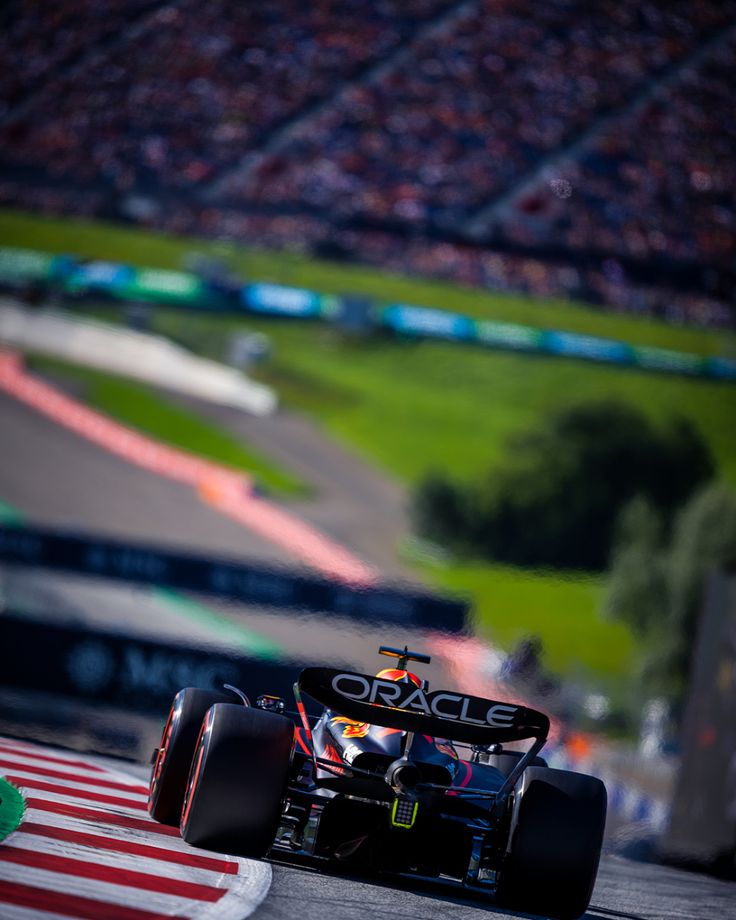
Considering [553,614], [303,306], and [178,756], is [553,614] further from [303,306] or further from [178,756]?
[178,756]

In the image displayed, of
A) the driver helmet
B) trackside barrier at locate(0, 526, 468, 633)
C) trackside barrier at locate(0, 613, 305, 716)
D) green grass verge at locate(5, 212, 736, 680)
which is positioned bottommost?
trackside barrier at locate(0, 613, 305, 716)

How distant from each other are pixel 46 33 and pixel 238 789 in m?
30.1

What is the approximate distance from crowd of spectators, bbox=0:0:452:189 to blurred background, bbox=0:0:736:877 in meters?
0.08

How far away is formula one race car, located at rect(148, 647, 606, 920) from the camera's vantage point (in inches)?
228

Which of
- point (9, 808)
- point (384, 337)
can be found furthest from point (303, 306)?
point (9, 808)

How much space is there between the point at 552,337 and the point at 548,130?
6.51m

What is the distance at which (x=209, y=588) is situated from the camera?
22812mm

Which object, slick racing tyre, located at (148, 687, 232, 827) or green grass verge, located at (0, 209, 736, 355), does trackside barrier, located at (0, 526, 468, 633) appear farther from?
slick racing tyre, located at (148, 687, 232, 827)

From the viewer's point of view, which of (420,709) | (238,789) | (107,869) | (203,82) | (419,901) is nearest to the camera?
(107,869)

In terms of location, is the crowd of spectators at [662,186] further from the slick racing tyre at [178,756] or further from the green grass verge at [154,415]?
the slick racing tyre at [178,756]

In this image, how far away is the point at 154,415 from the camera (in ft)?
84.9

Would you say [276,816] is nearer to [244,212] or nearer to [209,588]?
[209,588]

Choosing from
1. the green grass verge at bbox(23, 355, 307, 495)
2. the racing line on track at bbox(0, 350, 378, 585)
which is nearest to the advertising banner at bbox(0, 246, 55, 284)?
the racing line on track at bbox(0, 350, 378, 585)

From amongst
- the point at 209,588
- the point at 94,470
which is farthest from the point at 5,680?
the point at 94,470
